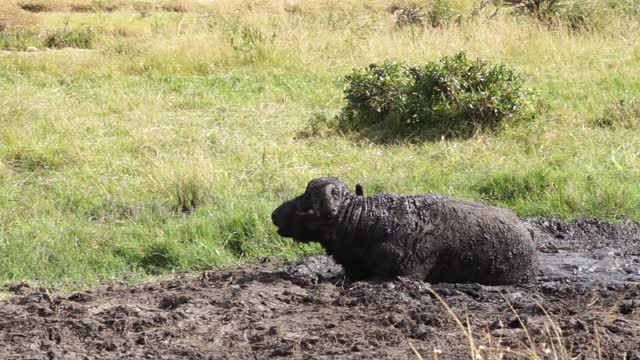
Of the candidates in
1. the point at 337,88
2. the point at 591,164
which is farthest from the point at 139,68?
the point at 591,164

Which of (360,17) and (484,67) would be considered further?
(360,17)

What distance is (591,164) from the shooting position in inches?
433

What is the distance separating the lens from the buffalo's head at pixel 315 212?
7684mm

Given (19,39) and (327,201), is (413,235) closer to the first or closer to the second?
(327,201)

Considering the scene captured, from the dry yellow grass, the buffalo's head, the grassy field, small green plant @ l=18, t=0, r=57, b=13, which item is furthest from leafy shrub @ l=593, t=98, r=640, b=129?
small green plant @ l=18, t=0, r=57, b=13

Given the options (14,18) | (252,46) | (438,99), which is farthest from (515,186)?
(14,18)

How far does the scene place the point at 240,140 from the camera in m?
12.3

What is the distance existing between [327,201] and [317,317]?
3.43ft

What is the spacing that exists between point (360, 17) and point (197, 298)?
51.1 ft

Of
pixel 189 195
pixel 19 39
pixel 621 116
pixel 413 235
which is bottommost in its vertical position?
pixel 19 39

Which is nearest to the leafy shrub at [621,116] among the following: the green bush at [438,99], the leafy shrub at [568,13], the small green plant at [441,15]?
the green bush at [438,99]

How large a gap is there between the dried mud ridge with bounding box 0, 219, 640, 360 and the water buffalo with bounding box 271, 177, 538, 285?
18 cm

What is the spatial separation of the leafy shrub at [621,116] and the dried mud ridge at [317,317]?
4535mm

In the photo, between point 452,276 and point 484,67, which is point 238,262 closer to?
point 452,276
